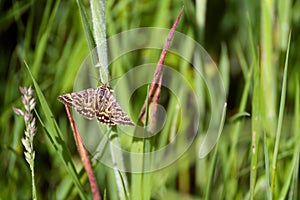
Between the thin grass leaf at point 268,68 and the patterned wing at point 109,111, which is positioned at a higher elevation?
the thin grass leaf at point 268,68

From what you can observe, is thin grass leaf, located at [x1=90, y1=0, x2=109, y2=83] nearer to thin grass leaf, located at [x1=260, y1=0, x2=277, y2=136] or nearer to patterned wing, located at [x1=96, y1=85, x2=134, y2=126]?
patterned wing, located at [x1=96, y1=85, x2=134, y2=126]

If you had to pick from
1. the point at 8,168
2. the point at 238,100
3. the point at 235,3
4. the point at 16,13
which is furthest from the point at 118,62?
the point at 235,3

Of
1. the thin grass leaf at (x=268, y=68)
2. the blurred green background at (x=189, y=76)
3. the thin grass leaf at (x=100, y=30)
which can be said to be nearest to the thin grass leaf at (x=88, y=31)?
the thin grass leaf at (x=100, y=30)

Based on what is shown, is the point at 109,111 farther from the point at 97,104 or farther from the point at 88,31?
the point at 88,31

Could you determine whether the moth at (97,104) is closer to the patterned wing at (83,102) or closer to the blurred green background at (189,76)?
the patterned wing at (83,102)

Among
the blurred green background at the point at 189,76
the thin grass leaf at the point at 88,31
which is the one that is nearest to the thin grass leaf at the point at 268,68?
the blurred green background at the point at 189,76

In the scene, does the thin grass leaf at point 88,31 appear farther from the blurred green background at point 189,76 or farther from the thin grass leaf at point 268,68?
the thin grass leaf at point 268,68

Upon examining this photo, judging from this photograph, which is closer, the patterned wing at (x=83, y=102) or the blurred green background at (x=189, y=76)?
the patterned wing at (x=83, y=102)

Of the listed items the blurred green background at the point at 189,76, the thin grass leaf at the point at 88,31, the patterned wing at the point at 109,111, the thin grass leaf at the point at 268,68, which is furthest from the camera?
the thin grass leaf at the point at 268,68

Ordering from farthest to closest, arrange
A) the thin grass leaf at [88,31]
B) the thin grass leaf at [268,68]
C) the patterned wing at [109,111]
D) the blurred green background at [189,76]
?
the thin grass leaf at [268,68] < the blurred green background at [189,76] < the thin grass leaf at [88,31] < the patterned wing at [109,111]
